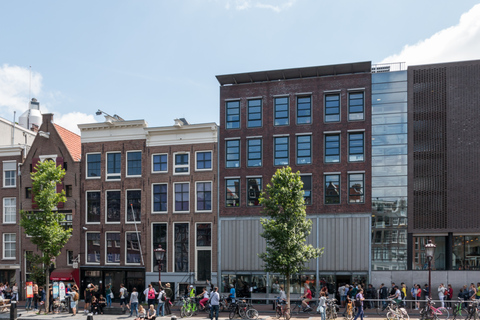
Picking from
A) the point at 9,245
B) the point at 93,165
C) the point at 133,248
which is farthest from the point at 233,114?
the point at 9,245

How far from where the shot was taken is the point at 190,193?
37.3 metres

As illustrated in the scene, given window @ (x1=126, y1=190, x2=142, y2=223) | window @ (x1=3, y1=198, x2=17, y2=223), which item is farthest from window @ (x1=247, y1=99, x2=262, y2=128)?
window @ (x1=3, y1=198, x2=17, y2=223)

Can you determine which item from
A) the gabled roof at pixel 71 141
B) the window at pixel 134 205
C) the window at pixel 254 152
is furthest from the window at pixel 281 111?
the gabled roof at pixel 71 141

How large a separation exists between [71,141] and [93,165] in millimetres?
4278

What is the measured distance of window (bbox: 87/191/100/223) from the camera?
39.2 m

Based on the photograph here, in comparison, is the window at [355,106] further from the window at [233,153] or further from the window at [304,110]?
the window at [233,153]

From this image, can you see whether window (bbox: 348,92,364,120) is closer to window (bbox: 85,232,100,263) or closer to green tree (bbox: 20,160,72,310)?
green tree (bbox: 20,160,72,310)

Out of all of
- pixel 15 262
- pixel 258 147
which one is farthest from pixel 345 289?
pixel 15 262

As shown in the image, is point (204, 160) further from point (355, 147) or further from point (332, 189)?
point (355, 147)

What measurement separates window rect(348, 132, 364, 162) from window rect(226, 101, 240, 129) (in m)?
8.81

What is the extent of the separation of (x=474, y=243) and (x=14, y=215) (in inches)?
1454

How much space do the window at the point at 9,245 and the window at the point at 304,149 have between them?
83.8 ft

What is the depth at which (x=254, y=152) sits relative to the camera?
3666 centimetres

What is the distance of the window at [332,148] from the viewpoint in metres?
35.0
